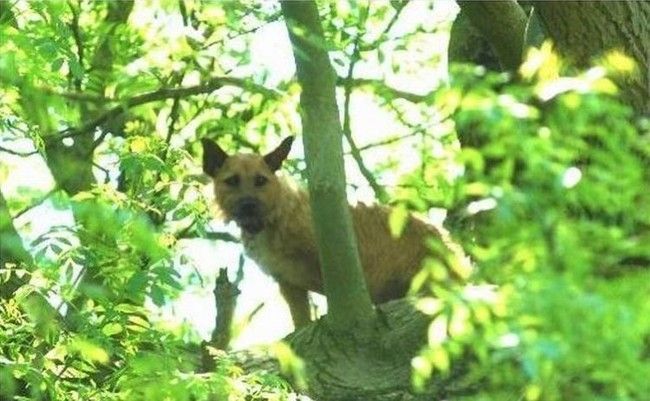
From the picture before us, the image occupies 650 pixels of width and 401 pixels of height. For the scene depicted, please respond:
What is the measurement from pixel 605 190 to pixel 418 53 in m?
12.2

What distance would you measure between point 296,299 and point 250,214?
97 centimetres

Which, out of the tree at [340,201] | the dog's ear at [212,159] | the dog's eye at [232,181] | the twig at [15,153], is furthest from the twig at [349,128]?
the twig at [15,153]

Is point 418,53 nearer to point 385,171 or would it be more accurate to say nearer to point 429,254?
point 385,171

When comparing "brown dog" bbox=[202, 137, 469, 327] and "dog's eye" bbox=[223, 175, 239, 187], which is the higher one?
"dog's eye" bbox=[223, 175, 239, 187]

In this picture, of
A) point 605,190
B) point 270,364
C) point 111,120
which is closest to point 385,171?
point 111,120

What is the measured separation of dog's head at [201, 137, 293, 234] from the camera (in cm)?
1525

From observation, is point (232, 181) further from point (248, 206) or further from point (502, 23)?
point (502, 23)

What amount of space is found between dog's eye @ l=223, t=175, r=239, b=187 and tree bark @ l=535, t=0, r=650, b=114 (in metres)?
5.85

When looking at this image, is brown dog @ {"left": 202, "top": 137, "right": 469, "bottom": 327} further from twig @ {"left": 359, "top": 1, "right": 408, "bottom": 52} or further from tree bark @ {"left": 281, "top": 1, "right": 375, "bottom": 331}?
tree bark @ {"left": 281, "top": 1, "right": 375, "bottom": 331}

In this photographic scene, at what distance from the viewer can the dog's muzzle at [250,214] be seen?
15242 mm

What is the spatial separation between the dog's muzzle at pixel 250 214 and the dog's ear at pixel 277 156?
1.41 ft

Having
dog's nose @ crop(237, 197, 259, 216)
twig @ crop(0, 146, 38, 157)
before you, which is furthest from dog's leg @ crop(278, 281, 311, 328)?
twig @ crop(0, 146, 38, 157)

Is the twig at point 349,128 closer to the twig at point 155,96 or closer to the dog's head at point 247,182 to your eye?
the dog's head at point 247,182

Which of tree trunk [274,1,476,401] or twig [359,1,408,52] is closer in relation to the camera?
tree trunk [274,1,476,401]
